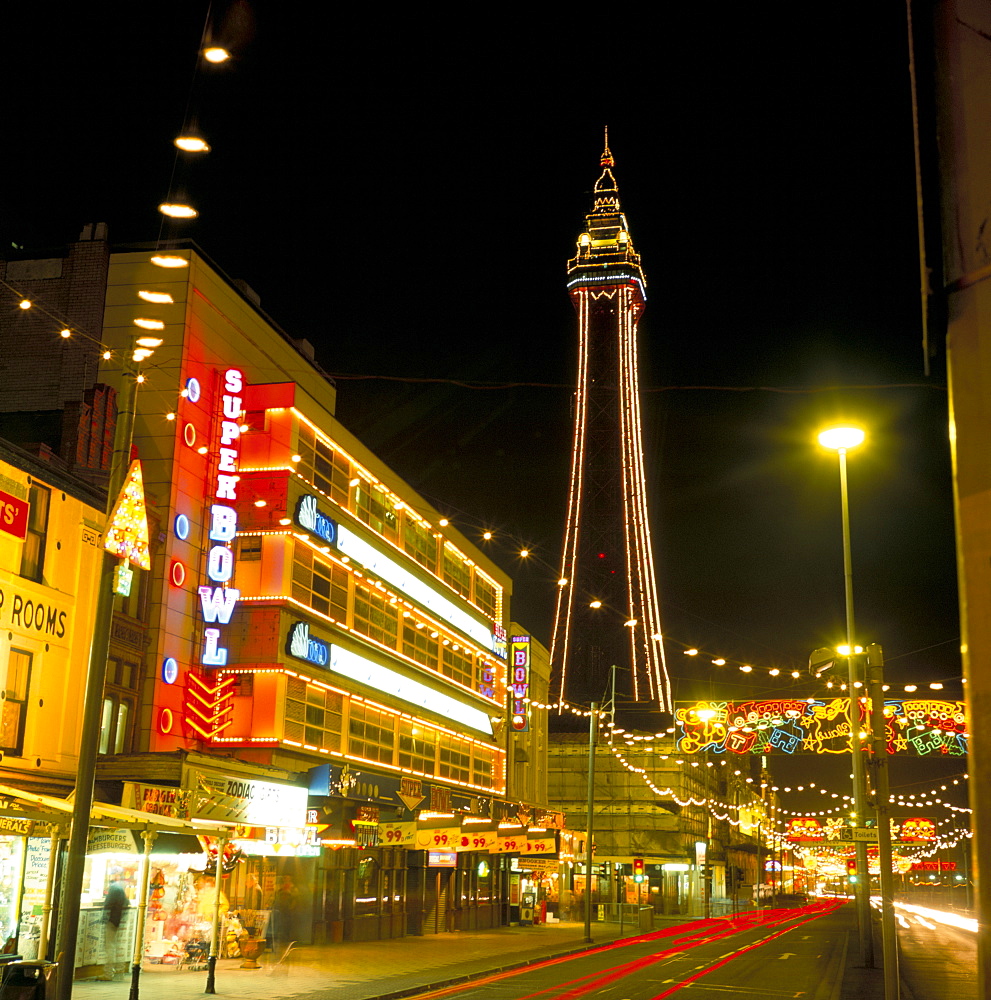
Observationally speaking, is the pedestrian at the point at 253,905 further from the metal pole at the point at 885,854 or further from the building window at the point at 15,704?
the metal pole at the point at 885,854

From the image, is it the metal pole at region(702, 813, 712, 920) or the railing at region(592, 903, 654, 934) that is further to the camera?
the metal pole at region(702, 813, 712, 920)

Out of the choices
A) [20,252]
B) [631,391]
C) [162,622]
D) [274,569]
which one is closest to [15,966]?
[162,622]

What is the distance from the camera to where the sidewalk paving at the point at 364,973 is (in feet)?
74.9

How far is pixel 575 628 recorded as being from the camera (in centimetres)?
11338

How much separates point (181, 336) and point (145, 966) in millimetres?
16534

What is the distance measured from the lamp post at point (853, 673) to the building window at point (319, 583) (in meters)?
15.9

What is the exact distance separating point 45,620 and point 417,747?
2267 centimetres

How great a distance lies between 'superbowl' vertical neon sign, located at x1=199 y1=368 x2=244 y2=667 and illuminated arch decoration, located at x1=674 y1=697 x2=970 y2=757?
1947cm

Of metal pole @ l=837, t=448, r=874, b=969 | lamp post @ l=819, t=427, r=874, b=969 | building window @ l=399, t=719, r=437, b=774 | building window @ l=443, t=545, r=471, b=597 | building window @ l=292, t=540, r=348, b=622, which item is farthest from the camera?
building window @ l=443, t=545, r=471, b=597

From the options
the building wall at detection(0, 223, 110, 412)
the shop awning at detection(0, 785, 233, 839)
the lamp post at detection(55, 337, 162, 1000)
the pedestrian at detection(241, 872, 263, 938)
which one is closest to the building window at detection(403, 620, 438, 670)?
the pedestrian at detection(241, 872, 263, 938)

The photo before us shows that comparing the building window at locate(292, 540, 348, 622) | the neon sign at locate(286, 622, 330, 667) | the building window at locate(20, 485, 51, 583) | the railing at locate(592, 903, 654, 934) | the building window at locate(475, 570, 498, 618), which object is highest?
the building window at locate(475, 570, 498, 618)

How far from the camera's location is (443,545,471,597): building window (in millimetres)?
51906

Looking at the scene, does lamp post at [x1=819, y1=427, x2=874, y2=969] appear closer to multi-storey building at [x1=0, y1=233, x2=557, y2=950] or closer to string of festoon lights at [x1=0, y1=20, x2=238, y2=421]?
string of festoon lights at [x1=0, y1=20, x2=238, y2=421]

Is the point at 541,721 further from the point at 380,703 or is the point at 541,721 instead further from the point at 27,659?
the point at 27,659
